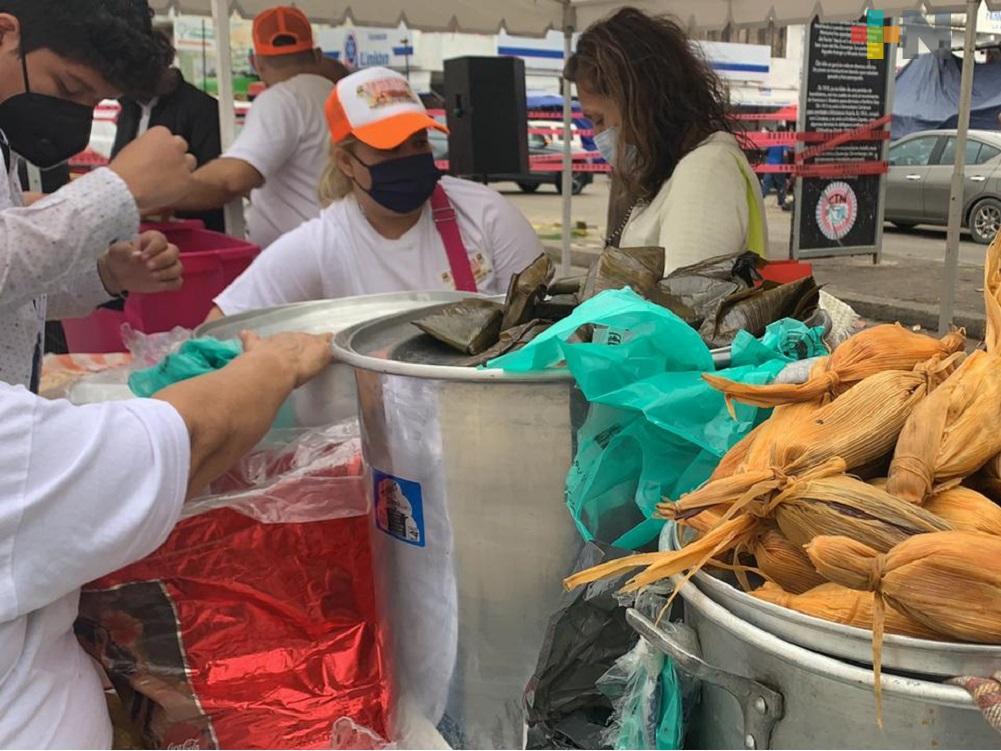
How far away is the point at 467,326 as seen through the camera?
51.9 inches

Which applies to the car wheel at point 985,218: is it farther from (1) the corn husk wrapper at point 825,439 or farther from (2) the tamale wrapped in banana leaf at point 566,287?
(1) the corn husk wrapper at point 825,439

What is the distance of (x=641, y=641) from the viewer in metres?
0.85

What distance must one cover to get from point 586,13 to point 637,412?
482 cm

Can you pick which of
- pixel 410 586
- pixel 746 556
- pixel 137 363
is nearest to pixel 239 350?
pixel 137 363

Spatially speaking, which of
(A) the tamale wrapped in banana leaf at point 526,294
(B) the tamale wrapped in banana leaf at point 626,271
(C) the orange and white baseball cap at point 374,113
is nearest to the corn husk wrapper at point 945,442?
(B) the tamale wrapped in banana leaf at point 626,271

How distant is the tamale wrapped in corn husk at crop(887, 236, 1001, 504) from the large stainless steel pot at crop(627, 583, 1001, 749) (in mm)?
173

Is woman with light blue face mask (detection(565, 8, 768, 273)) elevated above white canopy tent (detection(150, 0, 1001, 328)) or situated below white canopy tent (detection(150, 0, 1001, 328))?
below

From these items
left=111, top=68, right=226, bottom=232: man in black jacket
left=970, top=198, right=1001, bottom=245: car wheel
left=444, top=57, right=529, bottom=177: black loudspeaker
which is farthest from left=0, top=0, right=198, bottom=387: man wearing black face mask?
left=970, top=198, right=1001, bottom=245: car wheel

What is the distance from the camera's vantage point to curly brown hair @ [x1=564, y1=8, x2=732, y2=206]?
228 cm

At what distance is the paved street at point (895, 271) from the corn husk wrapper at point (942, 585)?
10.5 feet

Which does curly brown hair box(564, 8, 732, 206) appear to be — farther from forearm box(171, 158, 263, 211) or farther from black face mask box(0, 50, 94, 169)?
forearm box(171, 158, 263, 211)

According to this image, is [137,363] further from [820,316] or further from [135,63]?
[820,316]

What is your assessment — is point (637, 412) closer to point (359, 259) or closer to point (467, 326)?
point (467, 326)

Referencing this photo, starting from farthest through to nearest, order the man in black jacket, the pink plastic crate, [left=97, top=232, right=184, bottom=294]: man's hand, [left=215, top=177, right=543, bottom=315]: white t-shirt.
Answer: the man in black jacket
the pink plastic crate
[left=215, top=177, right=543, bottom=315]: white t-shirt
[left=97, top=232, right=184, bottom=294]: man's hand
